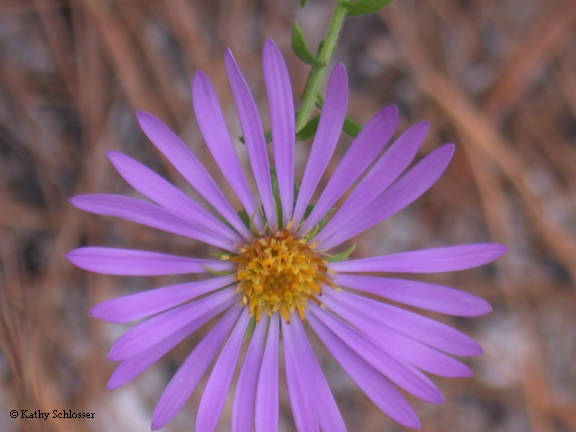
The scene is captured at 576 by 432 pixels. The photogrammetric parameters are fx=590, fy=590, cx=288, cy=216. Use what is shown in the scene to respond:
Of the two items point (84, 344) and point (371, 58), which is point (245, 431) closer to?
point (84, 344)

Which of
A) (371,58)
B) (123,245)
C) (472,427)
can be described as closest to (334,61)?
(371,58)

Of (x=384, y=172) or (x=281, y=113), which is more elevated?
(x=281, y=113)

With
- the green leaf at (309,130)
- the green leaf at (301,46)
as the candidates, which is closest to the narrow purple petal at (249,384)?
the green leaf at (309,130)

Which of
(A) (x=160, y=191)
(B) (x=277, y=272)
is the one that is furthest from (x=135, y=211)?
(B) (x=277, y=272)

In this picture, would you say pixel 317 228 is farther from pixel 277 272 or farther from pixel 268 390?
pixel 268 390

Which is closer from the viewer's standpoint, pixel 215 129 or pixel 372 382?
pixel 215 129

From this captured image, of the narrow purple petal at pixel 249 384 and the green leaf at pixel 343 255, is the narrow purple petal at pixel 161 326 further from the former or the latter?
the green leaf at pixel 343 255
